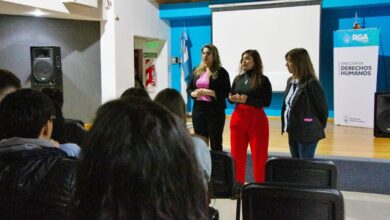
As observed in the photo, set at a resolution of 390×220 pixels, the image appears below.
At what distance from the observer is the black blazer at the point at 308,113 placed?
9.92 ft

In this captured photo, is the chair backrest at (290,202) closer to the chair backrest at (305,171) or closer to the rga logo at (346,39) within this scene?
the chair backrest at (305,171)

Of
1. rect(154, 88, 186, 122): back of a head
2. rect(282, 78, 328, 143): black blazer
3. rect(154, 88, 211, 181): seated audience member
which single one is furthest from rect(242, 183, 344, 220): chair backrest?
rect(282, 78, 328, 143): black blazer

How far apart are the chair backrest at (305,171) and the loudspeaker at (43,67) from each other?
11.6 ft

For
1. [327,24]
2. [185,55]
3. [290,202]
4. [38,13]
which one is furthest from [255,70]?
[185,55]

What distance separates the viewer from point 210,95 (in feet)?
11.6

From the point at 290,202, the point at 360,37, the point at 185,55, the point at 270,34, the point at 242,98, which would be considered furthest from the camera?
the point at 185,55

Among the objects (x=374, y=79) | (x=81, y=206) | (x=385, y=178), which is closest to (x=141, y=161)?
(x=81, y=206)

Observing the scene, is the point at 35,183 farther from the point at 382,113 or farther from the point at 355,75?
the point at 355,75

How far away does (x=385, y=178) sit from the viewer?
12.0ft

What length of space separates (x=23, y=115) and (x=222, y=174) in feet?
4.42

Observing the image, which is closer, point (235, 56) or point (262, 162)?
point (262, 162)

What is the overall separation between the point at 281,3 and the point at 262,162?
12.8ft

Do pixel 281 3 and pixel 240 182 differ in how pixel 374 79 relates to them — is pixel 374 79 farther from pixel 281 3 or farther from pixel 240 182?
pixel 240 182

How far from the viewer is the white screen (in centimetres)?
644
